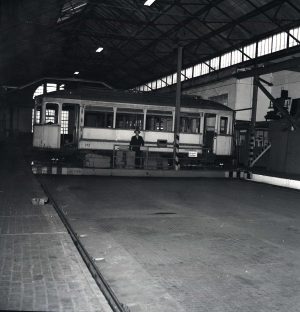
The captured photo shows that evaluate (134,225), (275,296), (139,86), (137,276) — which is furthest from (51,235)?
(139,86)

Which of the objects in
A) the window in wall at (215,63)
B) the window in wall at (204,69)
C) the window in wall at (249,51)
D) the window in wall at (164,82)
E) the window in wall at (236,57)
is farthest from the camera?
the window in wall at (164,82)

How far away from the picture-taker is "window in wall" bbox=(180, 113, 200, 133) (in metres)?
21.0

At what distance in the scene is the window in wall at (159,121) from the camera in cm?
2023

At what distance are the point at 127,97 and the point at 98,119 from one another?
2.09 metres

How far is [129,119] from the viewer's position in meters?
19.9

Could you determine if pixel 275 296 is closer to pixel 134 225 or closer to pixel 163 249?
pixel 163 249

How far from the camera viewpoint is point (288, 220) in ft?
29.9

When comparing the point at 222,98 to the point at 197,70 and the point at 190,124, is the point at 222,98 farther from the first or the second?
the point at 190,124

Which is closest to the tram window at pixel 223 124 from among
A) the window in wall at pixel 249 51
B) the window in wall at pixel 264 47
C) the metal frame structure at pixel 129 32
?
the metal frame structure at pixel 129 32

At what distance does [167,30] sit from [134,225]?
2204 centimetres

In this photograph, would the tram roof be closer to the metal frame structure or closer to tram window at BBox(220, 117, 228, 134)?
tram window at BBox(220, 117, 228, 134)

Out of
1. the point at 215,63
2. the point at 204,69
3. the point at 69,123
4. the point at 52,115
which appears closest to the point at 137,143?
the point at 69,123

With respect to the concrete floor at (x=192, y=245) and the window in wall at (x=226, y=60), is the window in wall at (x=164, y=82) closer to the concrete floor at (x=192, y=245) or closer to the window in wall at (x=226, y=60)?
the window in wall at (x=226, y=60)

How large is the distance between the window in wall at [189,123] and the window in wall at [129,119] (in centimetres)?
239
